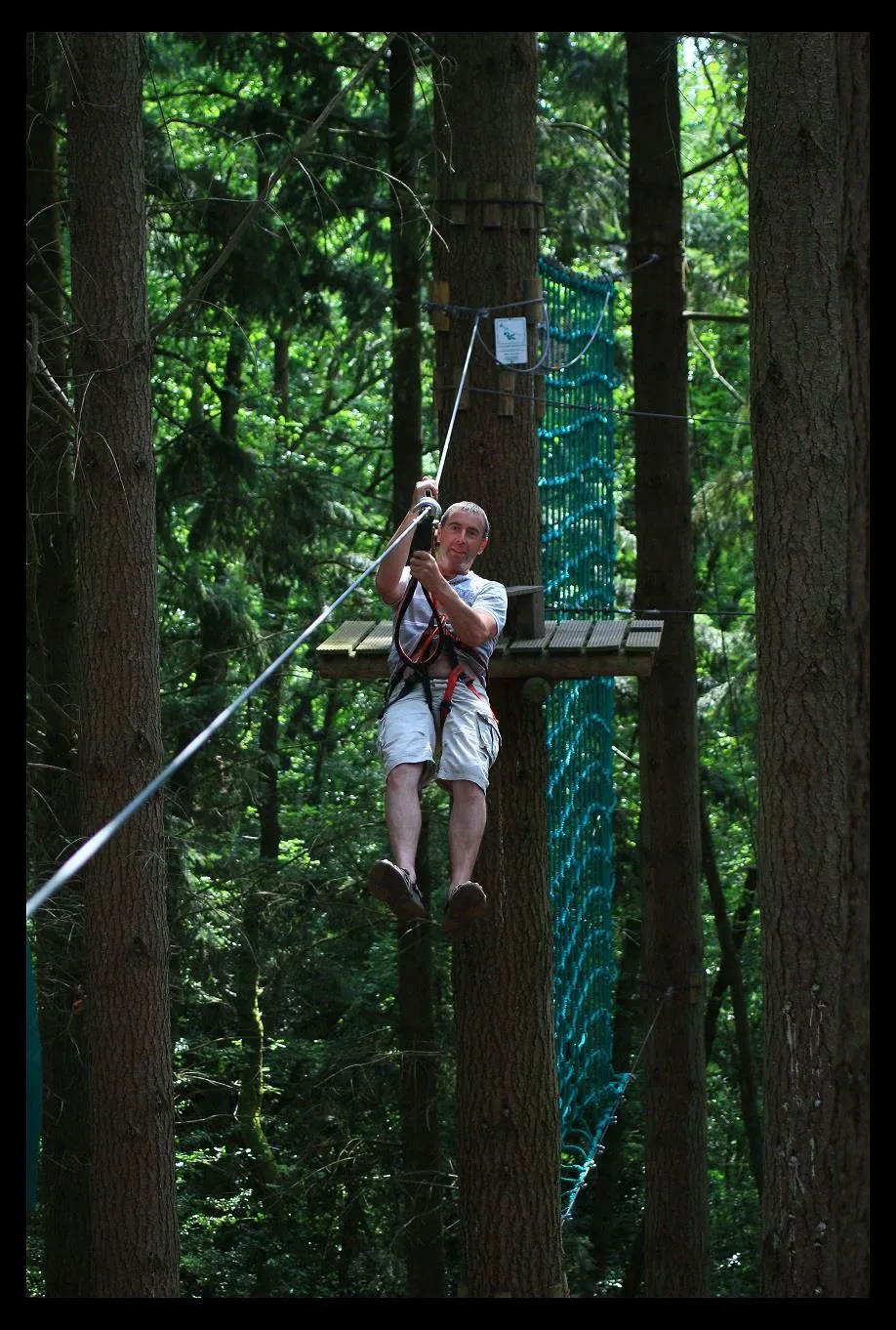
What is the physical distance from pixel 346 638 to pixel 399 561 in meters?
0.75

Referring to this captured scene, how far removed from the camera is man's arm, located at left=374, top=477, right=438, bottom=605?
450cm

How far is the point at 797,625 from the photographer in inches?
168

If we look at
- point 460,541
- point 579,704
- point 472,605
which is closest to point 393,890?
point 472,605

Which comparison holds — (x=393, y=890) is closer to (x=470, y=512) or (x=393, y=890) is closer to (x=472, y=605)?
(x=472, y=605)

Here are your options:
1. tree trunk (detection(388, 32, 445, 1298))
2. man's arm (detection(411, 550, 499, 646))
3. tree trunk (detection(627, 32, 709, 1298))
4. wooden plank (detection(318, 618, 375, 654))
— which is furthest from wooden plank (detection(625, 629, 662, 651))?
tree trunk (detection(388, 32, 445, 1298))

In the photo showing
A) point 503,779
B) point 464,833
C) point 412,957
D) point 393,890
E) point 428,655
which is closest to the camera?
point 393,890

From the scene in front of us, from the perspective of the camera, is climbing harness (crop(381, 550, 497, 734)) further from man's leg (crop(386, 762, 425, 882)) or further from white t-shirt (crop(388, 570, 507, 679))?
man's leg (crop(386, 762, 425, 882))

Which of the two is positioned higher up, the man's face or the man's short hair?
the man's short hair

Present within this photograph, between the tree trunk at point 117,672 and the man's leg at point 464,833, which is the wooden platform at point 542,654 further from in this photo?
the tree trunk at point 117,672

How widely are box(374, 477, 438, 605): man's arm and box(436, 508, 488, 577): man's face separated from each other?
102 millimetres
